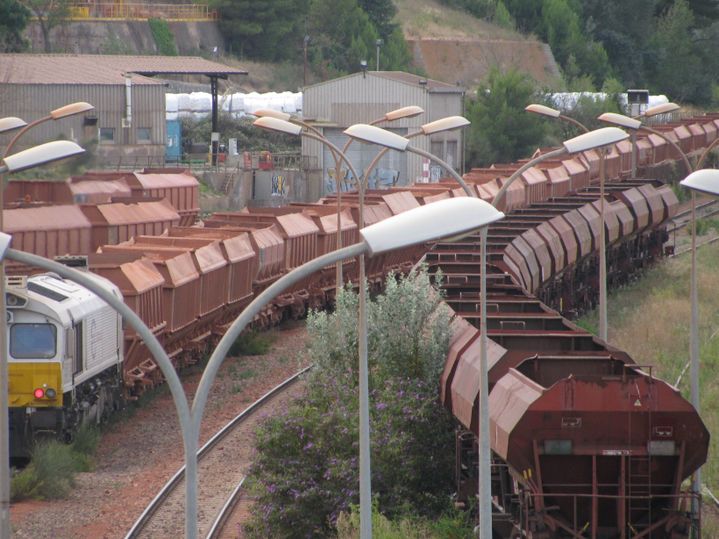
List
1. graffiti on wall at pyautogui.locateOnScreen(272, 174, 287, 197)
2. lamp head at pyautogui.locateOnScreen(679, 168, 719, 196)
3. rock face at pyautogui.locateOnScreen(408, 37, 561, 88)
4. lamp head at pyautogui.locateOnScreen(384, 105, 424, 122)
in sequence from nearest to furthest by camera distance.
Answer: lamp head at pyautogui.locateOnScreen(679, 168, 719, 196), lamp head at pyautogui.locateOnScreen(384, 105, 424, 122), graffiti on wall at pyautogui.locateOnScreen(272, 174, 287, 197), rock face at pyautogui.locateOnScreen(408, 37, 561, 88)

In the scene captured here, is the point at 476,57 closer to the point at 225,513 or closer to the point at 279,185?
the point at 279,185

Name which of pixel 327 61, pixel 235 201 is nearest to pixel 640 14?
pixel 327 61

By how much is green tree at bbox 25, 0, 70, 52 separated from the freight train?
35886mm

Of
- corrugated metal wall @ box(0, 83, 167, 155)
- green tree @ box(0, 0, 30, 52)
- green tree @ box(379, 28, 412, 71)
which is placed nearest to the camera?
corrugated metal wall @ box(0, 83, 167, 155)

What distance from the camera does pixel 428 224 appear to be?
35.4ft

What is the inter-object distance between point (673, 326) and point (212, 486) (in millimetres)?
17553

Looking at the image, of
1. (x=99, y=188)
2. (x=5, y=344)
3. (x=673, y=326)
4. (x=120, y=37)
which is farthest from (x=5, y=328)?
(x=120, y=37)

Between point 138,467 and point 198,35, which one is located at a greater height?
point 198,35

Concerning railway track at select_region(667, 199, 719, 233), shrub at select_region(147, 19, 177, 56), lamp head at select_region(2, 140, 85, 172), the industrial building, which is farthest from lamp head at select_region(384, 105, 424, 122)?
shrub at select_region(147, 19, 177, 56)

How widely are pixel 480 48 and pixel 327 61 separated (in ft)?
52.7

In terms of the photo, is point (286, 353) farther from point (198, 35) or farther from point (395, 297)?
point (198, 35)

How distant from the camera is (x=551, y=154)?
18.8 m

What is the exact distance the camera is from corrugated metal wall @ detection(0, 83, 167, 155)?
56938 mm

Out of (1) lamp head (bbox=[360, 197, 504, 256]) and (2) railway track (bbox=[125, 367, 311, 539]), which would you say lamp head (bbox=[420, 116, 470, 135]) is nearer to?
(2) railway track (bbox=[125, 367, 311, 539])
